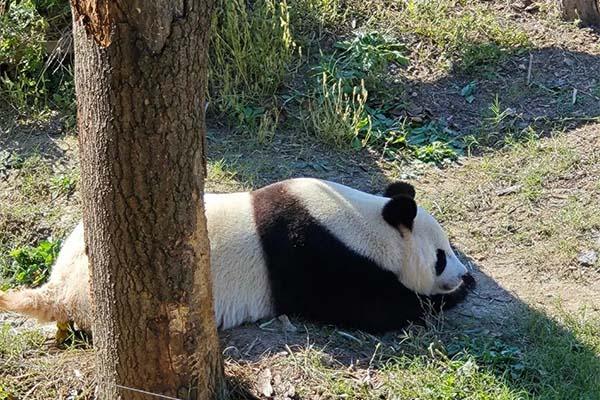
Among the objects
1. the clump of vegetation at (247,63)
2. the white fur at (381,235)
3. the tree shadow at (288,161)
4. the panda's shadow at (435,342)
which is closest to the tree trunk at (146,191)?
the panda's shadow at (435,342)

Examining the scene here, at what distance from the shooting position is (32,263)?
506 cm

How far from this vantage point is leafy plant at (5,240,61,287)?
16.3 feet

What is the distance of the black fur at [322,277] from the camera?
4.45m

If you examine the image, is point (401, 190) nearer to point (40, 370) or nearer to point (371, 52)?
point (40, 370)

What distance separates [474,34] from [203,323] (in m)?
4.65

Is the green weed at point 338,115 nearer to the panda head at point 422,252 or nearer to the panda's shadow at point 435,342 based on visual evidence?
the panda head at point 422,252

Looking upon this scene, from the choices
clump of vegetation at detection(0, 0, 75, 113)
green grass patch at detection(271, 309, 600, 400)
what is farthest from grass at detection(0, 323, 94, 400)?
clump of vegetation at detection(0, 0, 75, 113)

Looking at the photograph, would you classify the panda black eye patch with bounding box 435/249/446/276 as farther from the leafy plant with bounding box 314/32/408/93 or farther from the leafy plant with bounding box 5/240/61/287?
the leafy plant with bounding box 314/32/408/93

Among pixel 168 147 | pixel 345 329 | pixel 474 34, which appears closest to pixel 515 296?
pixel 345 329

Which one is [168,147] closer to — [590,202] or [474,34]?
[590,202]

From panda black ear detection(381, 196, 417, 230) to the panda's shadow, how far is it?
537 mm

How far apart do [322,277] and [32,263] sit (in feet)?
5.79

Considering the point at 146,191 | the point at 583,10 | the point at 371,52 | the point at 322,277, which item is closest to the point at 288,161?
the point at 371,52

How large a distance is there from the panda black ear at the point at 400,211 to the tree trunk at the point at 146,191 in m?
1.29
